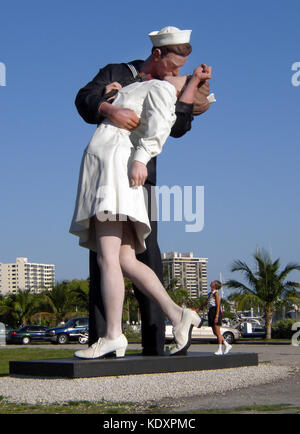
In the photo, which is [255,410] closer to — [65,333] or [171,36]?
[171,36]

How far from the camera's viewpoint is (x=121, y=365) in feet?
15.7

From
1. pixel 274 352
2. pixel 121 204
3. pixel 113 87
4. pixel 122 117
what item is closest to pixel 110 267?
pixel 121 204

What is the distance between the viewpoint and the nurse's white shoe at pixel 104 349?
16.5 ft

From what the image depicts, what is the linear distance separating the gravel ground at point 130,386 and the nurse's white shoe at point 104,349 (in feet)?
1.28

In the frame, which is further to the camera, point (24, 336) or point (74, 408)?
point (24, 336)

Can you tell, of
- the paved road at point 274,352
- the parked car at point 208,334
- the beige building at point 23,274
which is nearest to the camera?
the paved road at point 274,352

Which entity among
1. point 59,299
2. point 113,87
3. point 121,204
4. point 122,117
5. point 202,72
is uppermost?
point 202,72

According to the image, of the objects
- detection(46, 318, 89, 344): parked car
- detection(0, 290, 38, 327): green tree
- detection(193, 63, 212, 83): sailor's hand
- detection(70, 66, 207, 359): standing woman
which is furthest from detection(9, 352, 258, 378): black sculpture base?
detection(0, 290, 38, 327): green tree

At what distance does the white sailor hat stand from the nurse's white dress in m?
0.58

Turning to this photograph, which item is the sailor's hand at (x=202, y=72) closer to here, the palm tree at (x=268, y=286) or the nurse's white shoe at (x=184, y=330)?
the nurse's white shoe at (x=184, y=330)

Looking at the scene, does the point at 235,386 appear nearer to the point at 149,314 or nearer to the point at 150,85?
the point at 149,314

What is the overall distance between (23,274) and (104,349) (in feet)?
404

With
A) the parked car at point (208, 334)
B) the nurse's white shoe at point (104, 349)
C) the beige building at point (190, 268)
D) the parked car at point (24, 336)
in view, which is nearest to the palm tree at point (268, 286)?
the parked car at point (208, 334)

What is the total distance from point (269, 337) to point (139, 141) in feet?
77.9
